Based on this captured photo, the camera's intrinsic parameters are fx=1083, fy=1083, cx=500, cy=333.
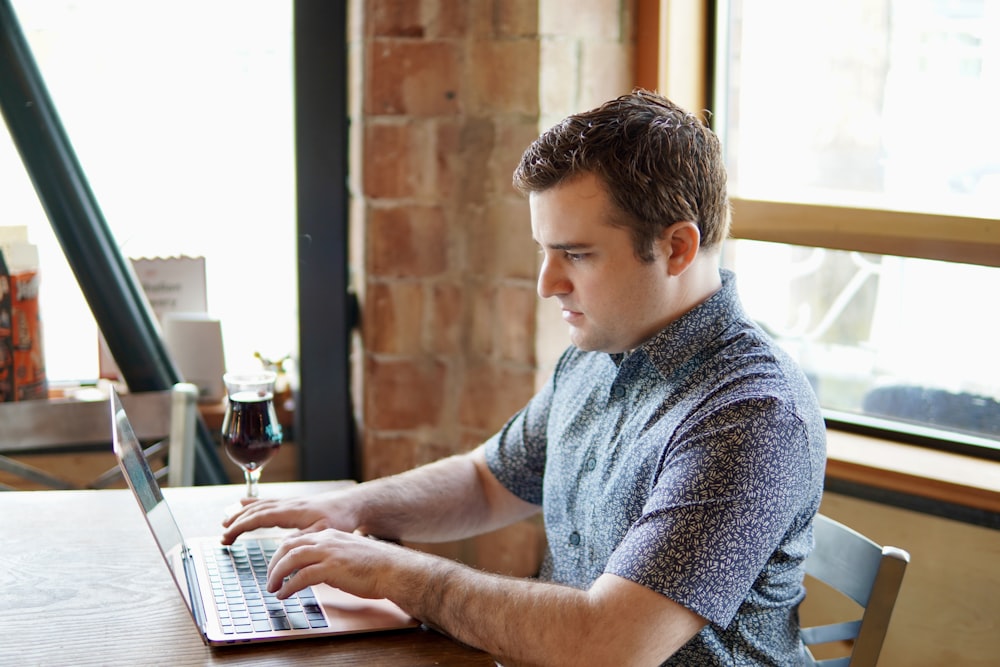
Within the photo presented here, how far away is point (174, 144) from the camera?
2480mm

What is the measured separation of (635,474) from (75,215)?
4.56 feet

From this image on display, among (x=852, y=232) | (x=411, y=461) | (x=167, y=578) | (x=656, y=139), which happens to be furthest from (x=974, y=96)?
(x=167, y=578)

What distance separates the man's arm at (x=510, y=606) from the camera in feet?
3.77

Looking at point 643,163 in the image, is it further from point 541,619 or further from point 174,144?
point 174,144

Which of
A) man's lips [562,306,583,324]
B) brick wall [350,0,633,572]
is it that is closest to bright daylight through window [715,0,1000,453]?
brick wall [350,0,633,572]

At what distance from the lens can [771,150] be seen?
2.13m

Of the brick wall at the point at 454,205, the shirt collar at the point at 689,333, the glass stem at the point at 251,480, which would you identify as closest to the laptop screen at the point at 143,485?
the glass stem at the point at 251,480

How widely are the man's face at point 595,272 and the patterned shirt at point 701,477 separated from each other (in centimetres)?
4

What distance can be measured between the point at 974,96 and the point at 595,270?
899 mm

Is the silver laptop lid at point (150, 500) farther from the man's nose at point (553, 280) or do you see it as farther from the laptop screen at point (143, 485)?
the man's nose at point (553, 280)

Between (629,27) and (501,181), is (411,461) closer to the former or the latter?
(501,181)

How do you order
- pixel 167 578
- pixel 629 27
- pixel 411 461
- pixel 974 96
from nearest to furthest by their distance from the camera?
pixel 167 578, pixel 974 96, pixel 629 27, pixel 411 461

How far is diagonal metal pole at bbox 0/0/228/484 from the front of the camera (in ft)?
7.08

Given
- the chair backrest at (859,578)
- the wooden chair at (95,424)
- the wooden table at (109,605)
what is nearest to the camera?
the wooden table at (109,605)
